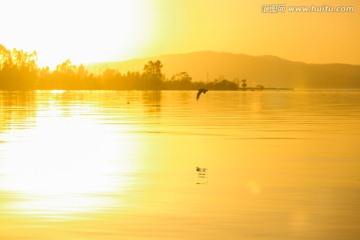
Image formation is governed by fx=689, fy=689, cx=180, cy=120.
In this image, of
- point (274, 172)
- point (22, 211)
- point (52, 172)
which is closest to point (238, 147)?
point (274, 172)

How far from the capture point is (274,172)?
23.7 meters

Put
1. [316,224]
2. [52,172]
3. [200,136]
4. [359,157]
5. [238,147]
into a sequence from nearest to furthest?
1. [316,224]
2. [52,172]
3. [359,157]
4. [238,147]
5. [200,136]

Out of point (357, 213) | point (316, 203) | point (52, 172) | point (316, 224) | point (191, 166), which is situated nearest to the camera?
point (316, 224)

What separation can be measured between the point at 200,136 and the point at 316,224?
2534 centimetres

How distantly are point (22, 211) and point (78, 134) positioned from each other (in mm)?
25963

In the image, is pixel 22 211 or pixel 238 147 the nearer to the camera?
pixel 22 211

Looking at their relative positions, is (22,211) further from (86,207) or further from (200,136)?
(200,136)

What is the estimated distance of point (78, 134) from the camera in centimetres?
4206

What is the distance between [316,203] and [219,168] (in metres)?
7.69

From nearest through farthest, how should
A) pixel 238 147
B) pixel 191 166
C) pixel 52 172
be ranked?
pixel 52 172 → pixel 191 166 → pixel 238 147

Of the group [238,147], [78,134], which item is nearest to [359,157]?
[238,147]

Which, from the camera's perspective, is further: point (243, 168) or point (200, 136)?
point (200, 136)

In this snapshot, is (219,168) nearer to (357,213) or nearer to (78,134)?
(357,213)

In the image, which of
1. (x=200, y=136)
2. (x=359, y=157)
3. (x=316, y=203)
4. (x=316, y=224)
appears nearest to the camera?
(x=316, y=224)
